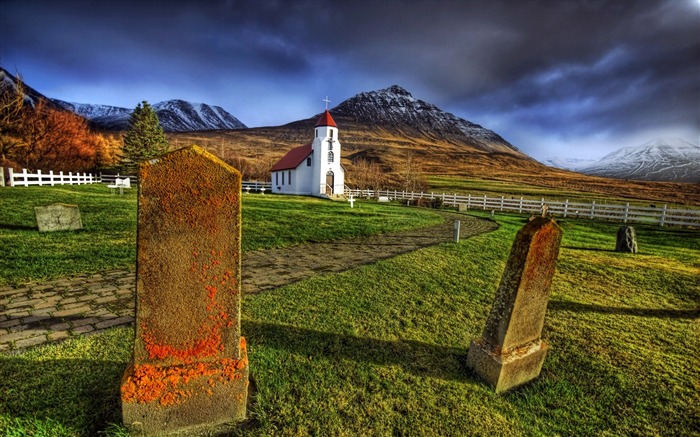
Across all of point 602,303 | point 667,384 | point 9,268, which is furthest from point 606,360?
point 9,268

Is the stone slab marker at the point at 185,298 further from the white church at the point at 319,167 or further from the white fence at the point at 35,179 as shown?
the white church at the point at 319,167

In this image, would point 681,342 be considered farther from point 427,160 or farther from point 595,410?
point 427,160

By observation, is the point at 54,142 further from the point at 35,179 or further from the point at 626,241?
the point at 626,241

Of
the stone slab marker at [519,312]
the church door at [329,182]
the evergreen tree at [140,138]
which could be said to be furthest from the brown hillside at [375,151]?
the stone slab marker at [519,312]

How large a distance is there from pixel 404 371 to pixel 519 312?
53.3 inches

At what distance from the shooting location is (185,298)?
90.4 inches

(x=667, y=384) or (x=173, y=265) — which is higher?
(x=173, y=265)

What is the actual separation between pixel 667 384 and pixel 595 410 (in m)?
1.22

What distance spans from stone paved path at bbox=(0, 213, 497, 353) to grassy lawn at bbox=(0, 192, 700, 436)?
17.8 inches

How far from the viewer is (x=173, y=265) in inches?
88.4

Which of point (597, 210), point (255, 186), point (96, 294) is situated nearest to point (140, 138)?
point (255, 186)

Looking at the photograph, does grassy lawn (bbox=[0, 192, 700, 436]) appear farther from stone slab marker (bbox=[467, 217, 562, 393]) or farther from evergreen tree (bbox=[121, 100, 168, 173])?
evergreen tree (bbox=[121, 100, 168, 173])

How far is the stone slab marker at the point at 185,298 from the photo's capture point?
2156 mm

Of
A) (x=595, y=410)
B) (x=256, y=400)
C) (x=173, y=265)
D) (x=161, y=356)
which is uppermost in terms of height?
(x=173, y=265)
